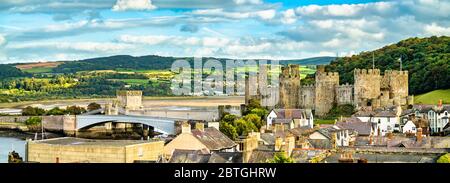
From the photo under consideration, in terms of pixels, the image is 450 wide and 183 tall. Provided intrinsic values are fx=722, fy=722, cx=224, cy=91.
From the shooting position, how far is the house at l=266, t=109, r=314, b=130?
14531 mm

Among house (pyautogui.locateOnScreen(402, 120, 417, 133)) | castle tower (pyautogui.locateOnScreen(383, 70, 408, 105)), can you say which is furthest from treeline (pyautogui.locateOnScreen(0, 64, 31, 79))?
house (pyautogui.locateOnScreen(402, 120, 417, 133))

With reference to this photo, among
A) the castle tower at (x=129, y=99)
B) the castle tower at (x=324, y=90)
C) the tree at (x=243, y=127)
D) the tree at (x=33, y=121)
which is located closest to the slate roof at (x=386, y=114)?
the tree at (x=243, y=127)

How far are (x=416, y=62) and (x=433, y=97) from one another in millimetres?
2800

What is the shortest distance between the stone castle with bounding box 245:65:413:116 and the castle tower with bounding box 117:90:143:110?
9.98 metres

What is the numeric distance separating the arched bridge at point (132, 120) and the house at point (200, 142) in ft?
30.4

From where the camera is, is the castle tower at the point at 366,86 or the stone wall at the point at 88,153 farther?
the castle tower at the point at 366,86

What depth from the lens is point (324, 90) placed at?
19.0 metres

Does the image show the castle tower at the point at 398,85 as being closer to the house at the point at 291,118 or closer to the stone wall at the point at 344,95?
the stone wall at the point at 344,95

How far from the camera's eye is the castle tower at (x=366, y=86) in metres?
18.2

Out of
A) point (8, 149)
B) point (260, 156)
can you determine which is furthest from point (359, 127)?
point (8, 149)

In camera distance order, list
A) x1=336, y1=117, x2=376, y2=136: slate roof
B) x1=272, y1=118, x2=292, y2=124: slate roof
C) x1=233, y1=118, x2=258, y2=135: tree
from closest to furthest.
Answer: x1=336, y1=117, x2=376, y2=136: slate roof < x1=233, y1=118, x2=258, y2=135: tree < x1=272, y1=118, x2=292, y2=124: slate roof

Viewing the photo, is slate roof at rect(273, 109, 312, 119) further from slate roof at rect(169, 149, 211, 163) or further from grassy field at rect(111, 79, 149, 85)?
grassy field at rect(111, 79, 149, 85)
